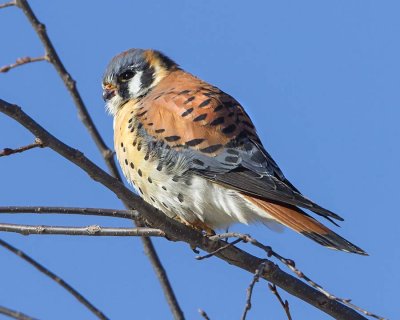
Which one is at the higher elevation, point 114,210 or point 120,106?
point 120,106

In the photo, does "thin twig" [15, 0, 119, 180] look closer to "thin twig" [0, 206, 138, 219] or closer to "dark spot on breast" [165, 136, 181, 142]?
"thin twig" [0, 206, 138, 219]

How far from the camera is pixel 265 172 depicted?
14.4ft

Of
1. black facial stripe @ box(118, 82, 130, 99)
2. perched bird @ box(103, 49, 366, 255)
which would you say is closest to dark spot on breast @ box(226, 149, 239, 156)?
perched bird @ box(103, 49, 366, 255)

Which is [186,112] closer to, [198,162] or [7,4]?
[198,162]

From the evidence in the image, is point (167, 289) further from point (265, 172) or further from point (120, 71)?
point (120, 71)

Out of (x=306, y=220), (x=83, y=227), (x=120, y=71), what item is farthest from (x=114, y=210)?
(x=120, y=71)

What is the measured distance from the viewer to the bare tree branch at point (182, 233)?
8.91ft

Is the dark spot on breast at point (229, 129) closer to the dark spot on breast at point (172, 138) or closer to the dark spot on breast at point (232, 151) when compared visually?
the dark spot on breast at point (232, 151)

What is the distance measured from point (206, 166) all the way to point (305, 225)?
735mm

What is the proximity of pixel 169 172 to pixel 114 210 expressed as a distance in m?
1.40

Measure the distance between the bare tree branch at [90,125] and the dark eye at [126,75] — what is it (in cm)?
223

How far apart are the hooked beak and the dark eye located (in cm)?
10

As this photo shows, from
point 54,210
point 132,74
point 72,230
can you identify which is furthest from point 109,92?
point 54,210

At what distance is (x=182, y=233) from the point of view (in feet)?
11.5
